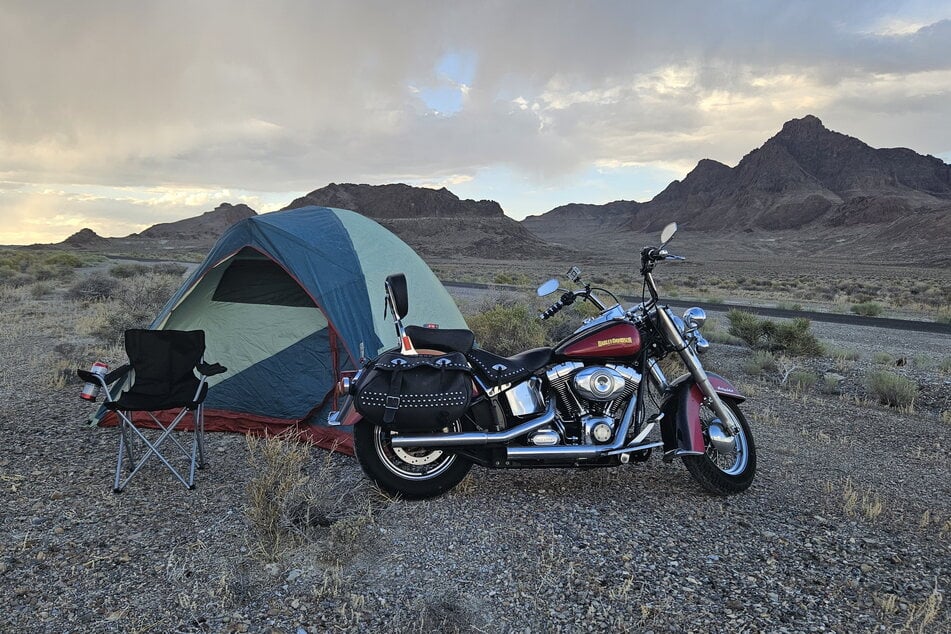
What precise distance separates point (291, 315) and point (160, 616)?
3.30 metres

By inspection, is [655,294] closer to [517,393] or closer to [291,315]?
A: [517,393]

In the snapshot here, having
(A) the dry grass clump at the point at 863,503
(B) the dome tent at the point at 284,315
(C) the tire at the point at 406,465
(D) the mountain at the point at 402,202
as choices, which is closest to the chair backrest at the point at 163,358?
(B) the dome tent at the point at 284,315

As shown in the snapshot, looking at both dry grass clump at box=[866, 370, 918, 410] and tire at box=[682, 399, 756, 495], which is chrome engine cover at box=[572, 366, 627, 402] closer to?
tire at box=[682, 399, 756, 495]

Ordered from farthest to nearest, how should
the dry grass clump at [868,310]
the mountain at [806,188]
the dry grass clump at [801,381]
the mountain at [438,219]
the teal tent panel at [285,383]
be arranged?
the mountain at [806,188] → the mountain at [438,219] → the dry grass clump at [868,310] → the dry grass clump at [801,381] → the teal tent panel at [285,383]

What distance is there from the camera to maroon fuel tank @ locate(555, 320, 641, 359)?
4105mm

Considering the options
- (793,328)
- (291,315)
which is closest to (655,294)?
(291,315)

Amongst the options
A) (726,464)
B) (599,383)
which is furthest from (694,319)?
(726,464)

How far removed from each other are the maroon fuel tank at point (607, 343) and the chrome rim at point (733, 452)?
91 cm

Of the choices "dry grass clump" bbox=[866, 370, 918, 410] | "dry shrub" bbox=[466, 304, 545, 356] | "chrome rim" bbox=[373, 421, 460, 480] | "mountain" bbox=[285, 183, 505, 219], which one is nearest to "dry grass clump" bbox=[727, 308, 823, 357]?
"dry grass clump" bbox=[866, 370, 918, 410]

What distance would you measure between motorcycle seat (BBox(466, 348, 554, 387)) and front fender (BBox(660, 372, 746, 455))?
1.01 meters

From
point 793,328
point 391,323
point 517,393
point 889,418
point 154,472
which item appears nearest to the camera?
point 517,393

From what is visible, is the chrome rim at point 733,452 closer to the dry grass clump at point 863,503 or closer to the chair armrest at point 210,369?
the dry grass clump at point 863,503

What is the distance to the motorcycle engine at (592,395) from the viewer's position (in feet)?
13.5

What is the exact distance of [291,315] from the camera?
19.2 feet
